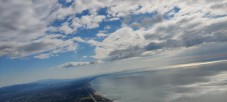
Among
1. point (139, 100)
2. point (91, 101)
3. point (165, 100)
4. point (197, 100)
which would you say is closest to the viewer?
point (197, 100)

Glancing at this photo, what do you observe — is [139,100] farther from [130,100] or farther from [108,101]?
[108,101]

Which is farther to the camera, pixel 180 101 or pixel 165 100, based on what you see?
pixel 165 100

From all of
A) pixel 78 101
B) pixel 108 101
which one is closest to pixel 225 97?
pixel 108 101

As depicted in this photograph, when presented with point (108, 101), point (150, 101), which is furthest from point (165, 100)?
point (108, 101)

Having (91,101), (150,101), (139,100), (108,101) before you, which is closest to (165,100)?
(150,101)

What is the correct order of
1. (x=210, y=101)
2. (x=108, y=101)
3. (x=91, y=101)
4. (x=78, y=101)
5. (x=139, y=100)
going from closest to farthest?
(x=210, y=101) → (x=139, y=100) → (x=108, y=101) → (x=91, y=101) → (x=78, y=101)

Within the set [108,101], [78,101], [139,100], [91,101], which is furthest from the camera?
[78,101]

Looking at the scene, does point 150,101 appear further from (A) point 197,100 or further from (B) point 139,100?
(A) point 197,100

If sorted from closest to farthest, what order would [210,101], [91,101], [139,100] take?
[210,101] → [139,100] → [91,101]

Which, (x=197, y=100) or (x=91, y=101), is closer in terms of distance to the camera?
(x=197, y=100)

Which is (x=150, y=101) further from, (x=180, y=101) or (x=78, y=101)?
(x=78, y=101)
